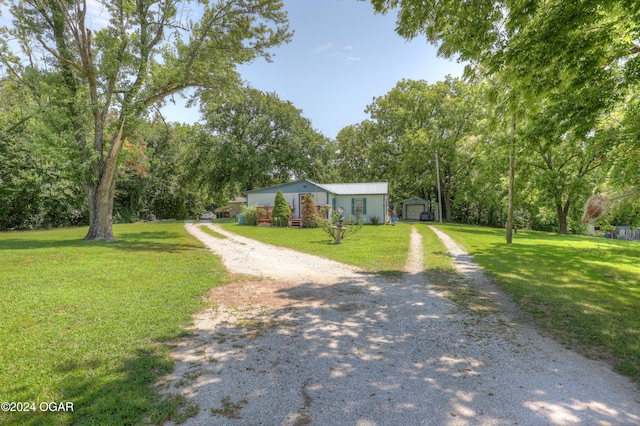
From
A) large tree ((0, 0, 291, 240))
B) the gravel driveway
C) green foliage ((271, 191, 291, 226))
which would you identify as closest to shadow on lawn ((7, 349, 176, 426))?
the gravel driveway

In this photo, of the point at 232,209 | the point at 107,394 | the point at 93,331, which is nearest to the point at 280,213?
the point at 93,331

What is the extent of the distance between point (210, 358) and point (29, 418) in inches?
61.9

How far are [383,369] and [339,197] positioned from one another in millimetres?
24705

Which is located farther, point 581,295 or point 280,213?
point 280,213

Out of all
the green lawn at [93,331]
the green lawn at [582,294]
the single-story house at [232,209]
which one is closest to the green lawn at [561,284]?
the green lawn at [582,294]

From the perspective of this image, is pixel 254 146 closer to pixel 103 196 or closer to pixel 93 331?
pixel 103 196

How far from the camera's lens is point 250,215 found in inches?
1011

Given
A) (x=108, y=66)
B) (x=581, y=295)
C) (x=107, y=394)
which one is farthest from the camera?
(x=108, y=66)

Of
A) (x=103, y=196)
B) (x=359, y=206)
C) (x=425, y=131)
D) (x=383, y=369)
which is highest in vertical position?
(x=425, y=131)

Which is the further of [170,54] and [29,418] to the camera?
[170,54]

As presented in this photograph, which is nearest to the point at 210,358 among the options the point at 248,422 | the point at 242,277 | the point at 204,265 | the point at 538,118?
the point at 248,422

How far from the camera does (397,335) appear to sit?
168 inches

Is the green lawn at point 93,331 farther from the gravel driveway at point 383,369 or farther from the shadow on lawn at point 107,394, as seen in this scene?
the gravel driveway at point 383,369

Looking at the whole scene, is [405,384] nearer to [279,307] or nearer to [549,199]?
[279,307]
